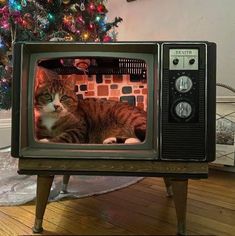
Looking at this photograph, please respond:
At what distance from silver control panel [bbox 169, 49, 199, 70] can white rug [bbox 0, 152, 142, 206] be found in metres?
0.61

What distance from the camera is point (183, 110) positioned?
28.5 inches

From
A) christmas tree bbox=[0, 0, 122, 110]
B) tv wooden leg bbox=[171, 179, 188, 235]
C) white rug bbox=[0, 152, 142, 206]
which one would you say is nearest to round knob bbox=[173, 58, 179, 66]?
tv wooden leg bbox=[171, 179, 188, 235]

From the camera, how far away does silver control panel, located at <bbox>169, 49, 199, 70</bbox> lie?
0.73 meters

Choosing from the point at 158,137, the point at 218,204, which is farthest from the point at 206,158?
the point at 218,204

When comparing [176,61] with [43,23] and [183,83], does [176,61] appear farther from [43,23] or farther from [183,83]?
[43,23]

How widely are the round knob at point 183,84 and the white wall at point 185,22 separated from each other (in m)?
1.00

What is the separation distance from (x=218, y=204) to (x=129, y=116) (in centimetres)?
49

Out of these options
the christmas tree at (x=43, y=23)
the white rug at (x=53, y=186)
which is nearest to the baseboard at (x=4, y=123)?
the christmas tree at (x=43, y=23)

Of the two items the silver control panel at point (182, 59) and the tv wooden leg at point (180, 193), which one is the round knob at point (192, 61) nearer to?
the silver control panel at point (182, 59)

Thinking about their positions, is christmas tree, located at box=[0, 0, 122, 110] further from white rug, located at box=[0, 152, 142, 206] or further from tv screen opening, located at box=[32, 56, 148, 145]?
tv screen opening, located at box=[32, 56, 148, 145]

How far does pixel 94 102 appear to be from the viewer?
85 centimetres

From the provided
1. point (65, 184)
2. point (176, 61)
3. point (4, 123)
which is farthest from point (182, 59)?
point (4, 123)

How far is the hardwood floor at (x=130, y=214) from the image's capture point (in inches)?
33.4

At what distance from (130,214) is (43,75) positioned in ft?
1.60
